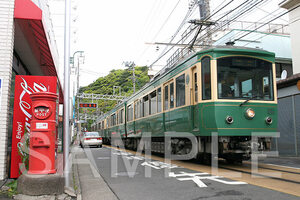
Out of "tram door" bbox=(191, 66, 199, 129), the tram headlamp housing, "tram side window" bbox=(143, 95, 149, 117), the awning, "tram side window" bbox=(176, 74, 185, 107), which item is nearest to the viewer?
the awning

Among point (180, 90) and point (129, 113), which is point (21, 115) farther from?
point (129, 113)

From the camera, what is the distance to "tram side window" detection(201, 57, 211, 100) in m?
8.42

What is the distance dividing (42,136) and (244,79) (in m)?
5.81

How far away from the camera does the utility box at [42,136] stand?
569 cm

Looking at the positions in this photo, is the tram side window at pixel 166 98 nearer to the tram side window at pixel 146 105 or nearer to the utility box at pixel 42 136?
the tram side window at pixel 146 105

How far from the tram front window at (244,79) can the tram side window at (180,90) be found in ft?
5.29

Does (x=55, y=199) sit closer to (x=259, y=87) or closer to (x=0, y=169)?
(x=0, y=169)

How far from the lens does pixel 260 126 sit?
27.8ft

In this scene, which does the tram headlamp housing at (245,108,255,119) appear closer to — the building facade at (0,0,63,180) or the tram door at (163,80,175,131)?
the tram door at (163,80,175,131)

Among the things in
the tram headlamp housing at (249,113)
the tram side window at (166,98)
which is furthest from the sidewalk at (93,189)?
the tram headlamp housing at (249,113)

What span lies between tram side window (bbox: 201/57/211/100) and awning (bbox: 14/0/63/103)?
454 cm

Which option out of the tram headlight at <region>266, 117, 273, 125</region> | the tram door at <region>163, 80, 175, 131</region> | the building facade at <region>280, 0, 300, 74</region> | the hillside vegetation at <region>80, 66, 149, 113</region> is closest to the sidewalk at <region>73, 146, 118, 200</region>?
the tram door at <region>163, 80, 175, 131</region>

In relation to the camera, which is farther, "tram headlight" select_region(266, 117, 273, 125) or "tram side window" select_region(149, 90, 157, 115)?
"tram side window" select_region(149, 90, 157, 115)

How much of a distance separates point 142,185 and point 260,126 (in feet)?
13.2
